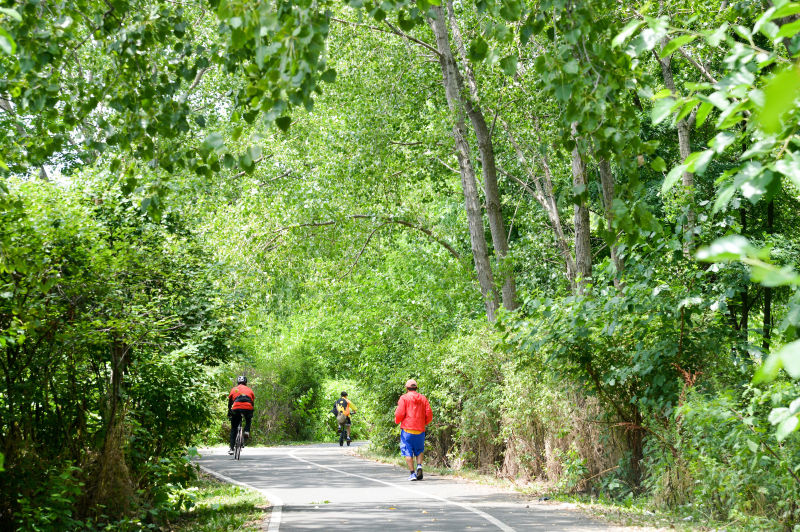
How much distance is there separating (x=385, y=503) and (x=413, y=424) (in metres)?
4.52

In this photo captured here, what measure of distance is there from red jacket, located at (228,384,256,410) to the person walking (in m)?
6.65

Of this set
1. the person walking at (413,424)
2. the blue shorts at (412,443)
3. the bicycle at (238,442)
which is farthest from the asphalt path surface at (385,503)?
the bicycle at (238,442)

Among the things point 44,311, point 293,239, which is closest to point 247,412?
point 293,239

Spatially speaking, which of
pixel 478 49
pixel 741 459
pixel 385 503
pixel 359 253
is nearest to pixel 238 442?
pixel 359 253

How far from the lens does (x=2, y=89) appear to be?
6090 mm

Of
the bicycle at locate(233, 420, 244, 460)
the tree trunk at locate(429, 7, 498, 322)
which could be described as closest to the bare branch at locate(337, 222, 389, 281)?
the tree trunk at locate(429, 7, 498, 322)

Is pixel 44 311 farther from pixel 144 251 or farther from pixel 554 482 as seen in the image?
pixel 554 482

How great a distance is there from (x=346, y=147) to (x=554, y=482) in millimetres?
10765

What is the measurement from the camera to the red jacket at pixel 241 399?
2314 centimetres

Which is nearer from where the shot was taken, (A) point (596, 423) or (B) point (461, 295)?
(A) point (596, 423)

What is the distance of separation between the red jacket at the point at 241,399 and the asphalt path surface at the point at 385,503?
1848 millimetres

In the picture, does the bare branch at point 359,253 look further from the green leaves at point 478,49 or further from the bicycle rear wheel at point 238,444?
the green leaves at point 478,49

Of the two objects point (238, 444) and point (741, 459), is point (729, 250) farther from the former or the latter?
point (238, 444)

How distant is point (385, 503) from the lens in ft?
43.5
